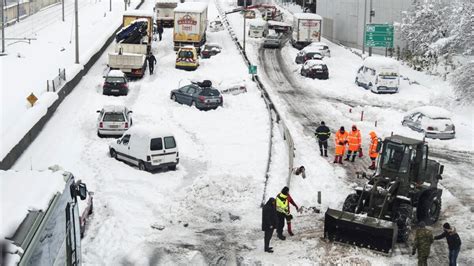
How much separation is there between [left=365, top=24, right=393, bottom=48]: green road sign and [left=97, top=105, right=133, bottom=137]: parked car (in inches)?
1159

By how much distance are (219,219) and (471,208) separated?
849 centimetres

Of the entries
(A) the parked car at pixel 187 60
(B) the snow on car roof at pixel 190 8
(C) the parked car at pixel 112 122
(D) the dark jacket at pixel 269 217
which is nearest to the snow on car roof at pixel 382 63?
(A) the parked car at pixel 187 60

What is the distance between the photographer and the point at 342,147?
91.0 feet

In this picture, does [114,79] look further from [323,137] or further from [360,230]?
[360,230]

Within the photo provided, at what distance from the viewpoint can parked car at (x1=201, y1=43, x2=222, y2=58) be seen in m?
55.1

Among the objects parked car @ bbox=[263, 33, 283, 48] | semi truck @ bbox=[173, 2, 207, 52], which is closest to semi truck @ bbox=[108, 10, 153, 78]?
semi truck @ bbox=[173, 2, 207, 52]

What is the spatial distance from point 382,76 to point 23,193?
121 ft

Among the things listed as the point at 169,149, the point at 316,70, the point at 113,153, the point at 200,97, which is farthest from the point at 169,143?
the point at 316,70

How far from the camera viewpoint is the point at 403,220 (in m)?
18.8

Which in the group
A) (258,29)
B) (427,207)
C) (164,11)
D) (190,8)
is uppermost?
(190,8)

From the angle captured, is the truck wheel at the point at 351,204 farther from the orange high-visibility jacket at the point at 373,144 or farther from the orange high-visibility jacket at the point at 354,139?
the orange high-visibility jacket at the point at 354,139

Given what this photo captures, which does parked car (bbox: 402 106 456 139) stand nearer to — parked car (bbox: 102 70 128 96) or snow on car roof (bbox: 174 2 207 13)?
parked car (bbox: 102 70 128 96)

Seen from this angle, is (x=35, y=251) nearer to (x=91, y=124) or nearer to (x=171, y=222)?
(x=171, y=222)

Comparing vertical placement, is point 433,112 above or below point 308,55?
below
